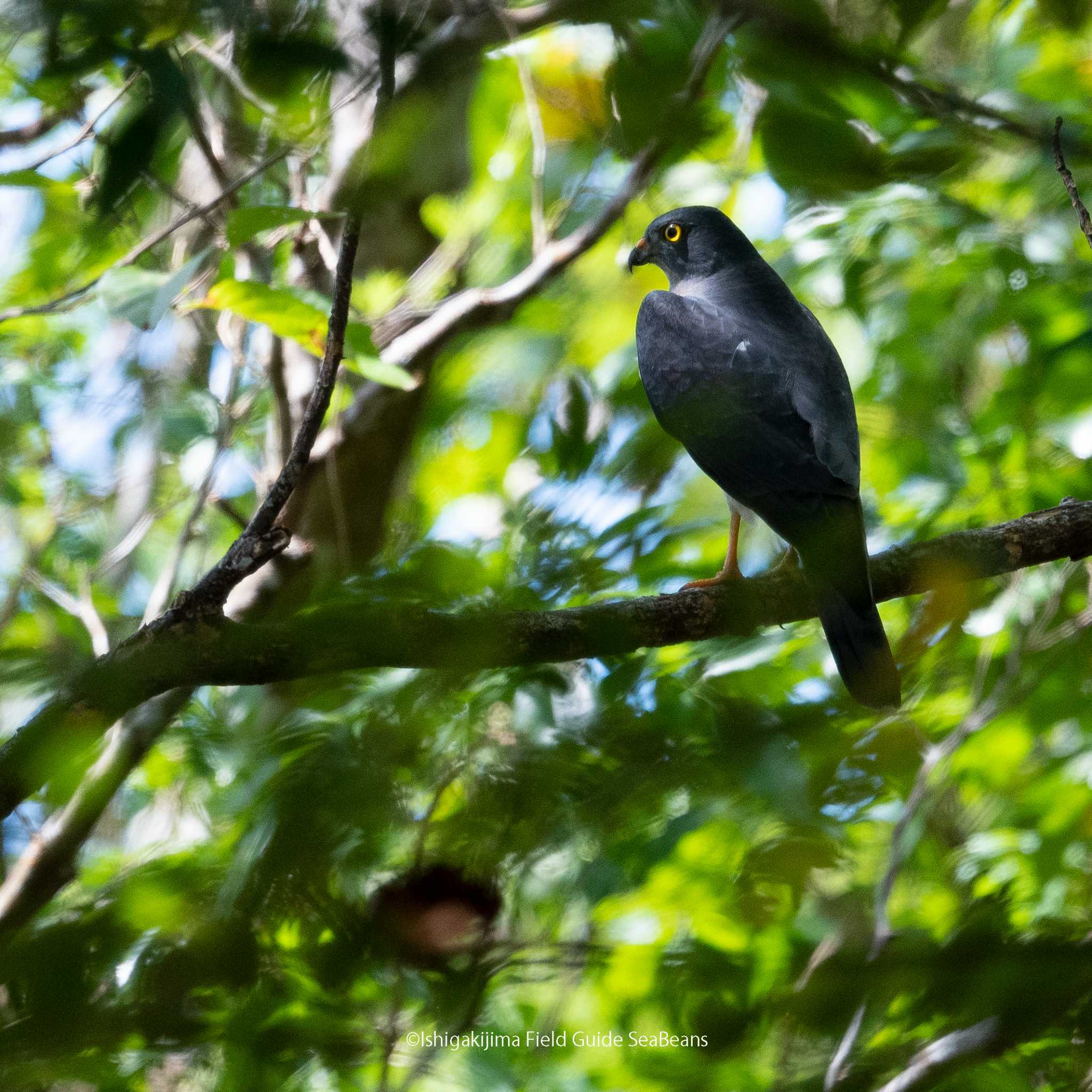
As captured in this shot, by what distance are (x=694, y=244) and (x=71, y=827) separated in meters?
3.28

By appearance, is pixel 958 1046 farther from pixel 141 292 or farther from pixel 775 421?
pixel 141 292

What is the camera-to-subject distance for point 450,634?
1.19 meters

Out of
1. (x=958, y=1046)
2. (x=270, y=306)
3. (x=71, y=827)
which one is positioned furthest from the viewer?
(x=71, y=827)

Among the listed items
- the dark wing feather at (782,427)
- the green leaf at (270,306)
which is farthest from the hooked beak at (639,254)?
the green leaf at (270,306)

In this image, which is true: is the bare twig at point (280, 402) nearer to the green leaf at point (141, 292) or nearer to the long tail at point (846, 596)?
the green leaf at point (141, 292)

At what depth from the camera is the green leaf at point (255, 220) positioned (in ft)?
6.33

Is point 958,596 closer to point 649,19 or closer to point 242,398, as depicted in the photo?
point 649,19

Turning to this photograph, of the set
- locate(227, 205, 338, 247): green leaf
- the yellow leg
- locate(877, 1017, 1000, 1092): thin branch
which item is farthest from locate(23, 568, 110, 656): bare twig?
locate(877, 1017, 1000, 1092): thin branch

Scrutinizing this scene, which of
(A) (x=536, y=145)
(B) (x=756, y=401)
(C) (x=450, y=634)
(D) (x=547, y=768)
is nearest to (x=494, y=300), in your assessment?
(A) (x=536, y=145)

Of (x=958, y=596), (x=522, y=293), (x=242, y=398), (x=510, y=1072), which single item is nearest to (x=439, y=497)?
(x=242, y=398)

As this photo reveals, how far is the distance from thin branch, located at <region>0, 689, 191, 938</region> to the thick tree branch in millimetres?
731

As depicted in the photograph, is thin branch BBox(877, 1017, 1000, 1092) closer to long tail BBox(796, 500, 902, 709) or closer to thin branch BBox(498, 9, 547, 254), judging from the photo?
long tail BBox(796, 500, 902, 709)

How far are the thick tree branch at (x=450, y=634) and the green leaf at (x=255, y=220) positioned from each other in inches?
31.1

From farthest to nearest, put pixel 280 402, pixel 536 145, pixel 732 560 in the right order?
pixel 280 402
pixel 536 145
pixel 732 560
